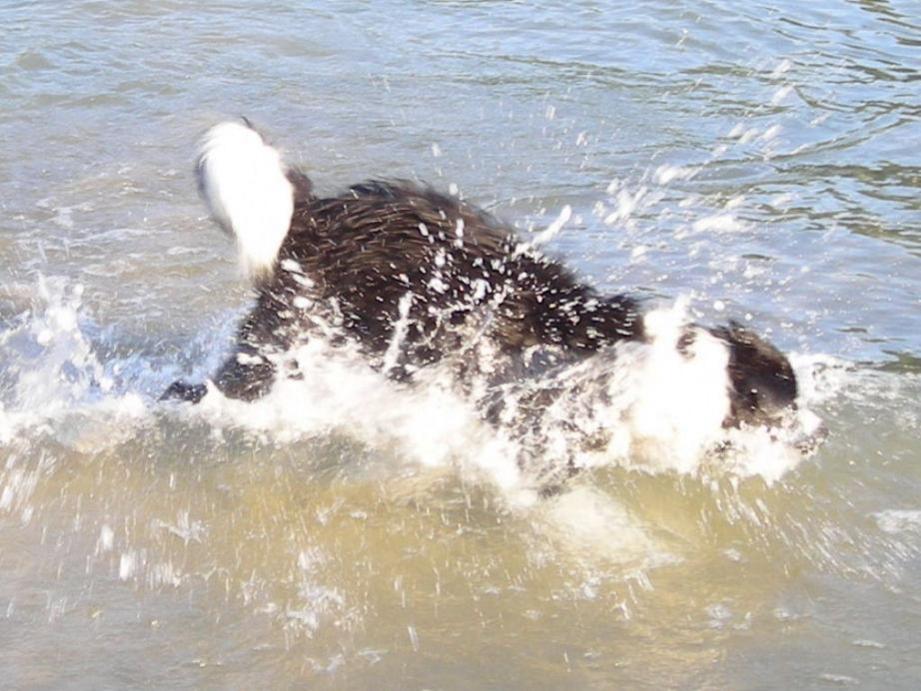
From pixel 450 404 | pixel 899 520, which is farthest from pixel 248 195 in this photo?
pixel 899 520

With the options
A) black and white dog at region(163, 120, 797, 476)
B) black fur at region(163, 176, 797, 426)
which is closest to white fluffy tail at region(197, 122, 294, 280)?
black and white dog at region(163, 120, 797, 476)

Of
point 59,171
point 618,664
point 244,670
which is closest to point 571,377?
point 618,664

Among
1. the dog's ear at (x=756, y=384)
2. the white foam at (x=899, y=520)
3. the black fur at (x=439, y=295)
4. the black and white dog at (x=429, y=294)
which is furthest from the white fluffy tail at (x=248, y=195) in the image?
the white foam at (x=899, y=520)

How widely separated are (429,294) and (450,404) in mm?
426

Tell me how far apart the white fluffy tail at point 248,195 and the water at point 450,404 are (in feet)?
1.74

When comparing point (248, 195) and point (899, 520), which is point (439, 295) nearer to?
point (248, 195)

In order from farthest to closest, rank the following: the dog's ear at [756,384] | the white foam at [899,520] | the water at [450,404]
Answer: the dog's ear at [756,384], the white foam at [899,520], the water at [450,404]

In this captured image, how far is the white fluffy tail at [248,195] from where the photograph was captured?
4.02 meters

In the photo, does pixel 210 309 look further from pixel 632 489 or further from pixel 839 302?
pixel 839 302

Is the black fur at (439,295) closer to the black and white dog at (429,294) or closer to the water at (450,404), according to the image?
the black and white dog at (429,294)

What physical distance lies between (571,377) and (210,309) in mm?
1935

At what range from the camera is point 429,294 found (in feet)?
13.8

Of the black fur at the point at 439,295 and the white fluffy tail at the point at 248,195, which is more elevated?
the white fluffy tail at the point at 248,195

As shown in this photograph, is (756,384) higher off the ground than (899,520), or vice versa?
(756,384)
